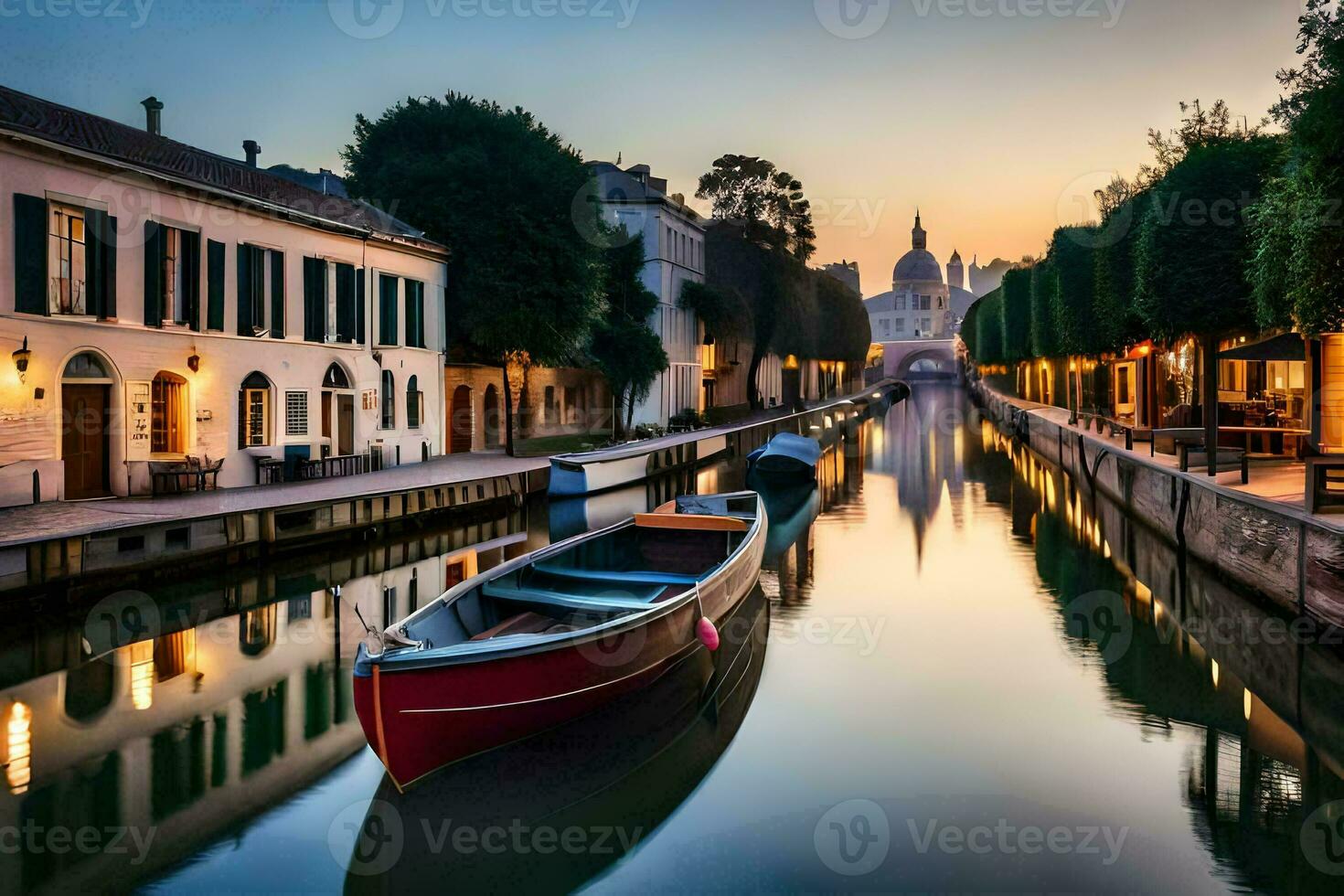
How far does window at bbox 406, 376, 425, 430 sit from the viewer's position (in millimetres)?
28312

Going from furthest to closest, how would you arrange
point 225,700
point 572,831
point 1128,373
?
1. point 1128,373
2. point 225,700
3. point 572,831

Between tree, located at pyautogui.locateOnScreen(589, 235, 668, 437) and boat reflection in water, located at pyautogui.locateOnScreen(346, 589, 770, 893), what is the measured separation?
2861 centimetres

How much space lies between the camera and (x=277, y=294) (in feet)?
76.0

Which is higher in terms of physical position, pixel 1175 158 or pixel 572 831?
pixel 1175 158

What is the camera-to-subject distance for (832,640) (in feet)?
45.7

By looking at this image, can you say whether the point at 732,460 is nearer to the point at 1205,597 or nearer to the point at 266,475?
the point at 266,475

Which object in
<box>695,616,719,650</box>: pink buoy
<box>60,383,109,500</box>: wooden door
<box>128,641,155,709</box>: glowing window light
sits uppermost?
<box>60,383,109,500</box>: wooden door

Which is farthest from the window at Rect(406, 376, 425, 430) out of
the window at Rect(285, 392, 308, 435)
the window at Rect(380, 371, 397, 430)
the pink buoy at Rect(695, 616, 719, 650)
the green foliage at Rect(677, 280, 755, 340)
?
the green foliage at Rect(677, 280, 755, 340)

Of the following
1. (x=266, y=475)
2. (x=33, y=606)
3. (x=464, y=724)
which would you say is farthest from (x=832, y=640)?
(x=266, y=475)

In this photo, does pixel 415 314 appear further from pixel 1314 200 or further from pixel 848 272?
pixel 848 272

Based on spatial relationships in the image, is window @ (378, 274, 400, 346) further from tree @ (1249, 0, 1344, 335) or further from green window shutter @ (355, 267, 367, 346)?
tree @ (1249, 0, 1344, 335)

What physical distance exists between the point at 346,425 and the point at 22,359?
963 centimetres

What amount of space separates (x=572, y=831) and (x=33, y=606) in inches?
374

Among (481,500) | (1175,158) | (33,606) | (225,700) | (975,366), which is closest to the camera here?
(225,700)
